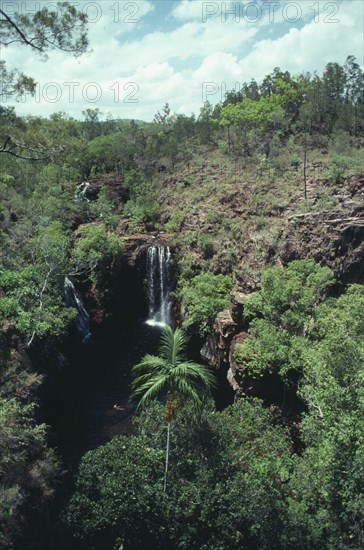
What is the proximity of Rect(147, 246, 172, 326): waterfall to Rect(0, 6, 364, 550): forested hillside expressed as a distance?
0.83m

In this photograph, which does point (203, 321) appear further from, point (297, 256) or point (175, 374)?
point (175, 374)

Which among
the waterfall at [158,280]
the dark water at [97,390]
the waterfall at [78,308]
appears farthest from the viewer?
the waterfall at [158,280]

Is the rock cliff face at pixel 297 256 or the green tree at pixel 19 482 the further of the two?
the rock cliff face at pixel 297 256

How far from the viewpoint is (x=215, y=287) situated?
3494 centimetres

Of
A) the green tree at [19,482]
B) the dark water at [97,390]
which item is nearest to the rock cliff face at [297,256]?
the dark water at [97,390]

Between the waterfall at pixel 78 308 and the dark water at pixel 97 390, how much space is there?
113 centimetres

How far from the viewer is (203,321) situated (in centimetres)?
3372

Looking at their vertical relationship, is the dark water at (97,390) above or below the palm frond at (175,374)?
below

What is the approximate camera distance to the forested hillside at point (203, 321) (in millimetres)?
14266

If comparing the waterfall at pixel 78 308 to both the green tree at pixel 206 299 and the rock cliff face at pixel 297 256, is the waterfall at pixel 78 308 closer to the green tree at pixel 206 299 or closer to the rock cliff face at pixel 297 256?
the green tree at pixel 206 299

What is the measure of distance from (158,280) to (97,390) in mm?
16114

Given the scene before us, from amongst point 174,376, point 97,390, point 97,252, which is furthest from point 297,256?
point 174,376

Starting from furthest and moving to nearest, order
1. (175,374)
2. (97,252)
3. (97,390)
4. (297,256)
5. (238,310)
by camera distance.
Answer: (97,252), (297,256), (97,390), (238,310), (175,374)

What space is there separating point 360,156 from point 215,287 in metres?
22.2
